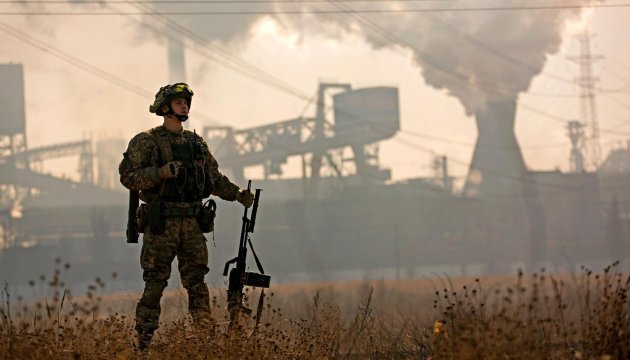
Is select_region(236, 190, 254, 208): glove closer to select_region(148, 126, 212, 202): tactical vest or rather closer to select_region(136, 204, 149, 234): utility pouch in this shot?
select_region(148, 126, 212, 202): tactical vest

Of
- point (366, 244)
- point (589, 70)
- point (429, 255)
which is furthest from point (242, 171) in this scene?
point (589, 70)

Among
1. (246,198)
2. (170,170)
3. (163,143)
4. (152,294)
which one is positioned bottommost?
(152,294)

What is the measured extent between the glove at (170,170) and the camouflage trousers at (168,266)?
408 mm

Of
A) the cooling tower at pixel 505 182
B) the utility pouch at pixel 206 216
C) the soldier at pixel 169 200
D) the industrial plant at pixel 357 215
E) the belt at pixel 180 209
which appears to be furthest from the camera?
the cooling tower at pixel 505 182

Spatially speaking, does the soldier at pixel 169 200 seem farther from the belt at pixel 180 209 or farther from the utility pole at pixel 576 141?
the utility pole at pixel 576 141

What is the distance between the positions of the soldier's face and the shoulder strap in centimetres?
20

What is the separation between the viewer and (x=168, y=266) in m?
7.85

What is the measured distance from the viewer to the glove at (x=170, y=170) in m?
7.55

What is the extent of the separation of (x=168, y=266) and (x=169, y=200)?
53cm

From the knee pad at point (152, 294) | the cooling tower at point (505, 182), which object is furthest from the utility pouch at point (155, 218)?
the cooling tower at point (505, 182)

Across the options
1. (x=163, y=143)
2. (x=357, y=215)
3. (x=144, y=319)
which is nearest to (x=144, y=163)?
(x=163, y=143)

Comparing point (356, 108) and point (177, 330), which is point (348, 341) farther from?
point (356, 108)

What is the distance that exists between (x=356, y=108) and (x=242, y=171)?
14725 millimetres

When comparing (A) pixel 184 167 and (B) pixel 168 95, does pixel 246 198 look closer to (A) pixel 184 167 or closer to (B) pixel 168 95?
(A) pixel 184 167
